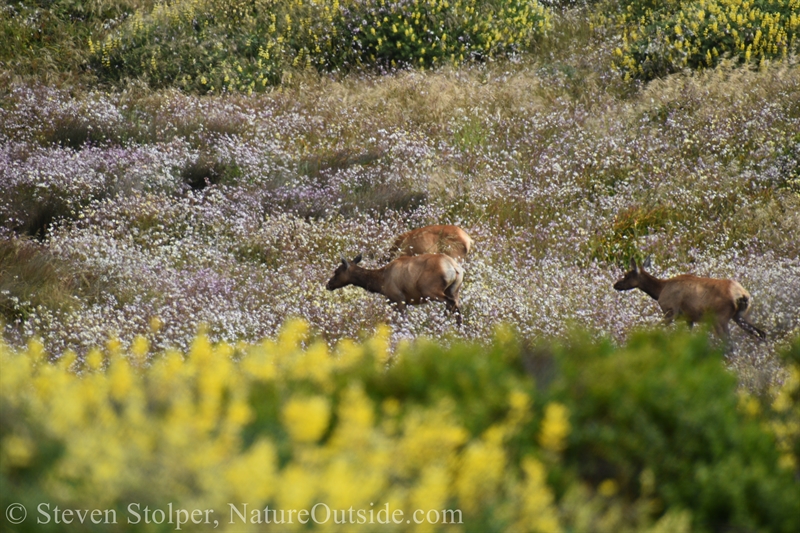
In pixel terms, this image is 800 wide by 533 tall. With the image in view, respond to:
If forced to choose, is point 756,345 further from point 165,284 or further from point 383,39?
point 383,39

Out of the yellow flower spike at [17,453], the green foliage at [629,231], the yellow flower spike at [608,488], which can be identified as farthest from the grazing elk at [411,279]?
the yellow flower spike at [17,453]

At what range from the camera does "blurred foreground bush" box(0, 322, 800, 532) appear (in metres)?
2.23

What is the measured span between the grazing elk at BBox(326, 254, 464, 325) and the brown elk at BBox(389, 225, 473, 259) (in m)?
0.60

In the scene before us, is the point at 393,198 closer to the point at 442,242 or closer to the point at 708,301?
the point at 442,242

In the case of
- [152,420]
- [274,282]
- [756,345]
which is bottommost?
[274,282]

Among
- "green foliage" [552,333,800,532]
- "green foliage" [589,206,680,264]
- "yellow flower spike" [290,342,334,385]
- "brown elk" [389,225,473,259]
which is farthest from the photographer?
"green foliage" [589,206,680,264]

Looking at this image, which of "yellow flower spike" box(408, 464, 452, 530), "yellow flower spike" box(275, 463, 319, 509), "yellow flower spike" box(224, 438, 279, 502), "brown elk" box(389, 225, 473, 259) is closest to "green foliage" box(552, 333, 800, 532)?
"yellow flower spike" box(408, 464, 452, 530)

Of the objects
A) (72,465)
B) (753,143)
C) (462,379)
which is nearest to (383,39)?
(753,143)

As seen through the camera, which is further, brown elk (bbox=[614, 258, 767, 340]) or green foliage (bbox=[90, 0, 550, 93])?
green foliage (bbox=[90, 0, 550, 93])

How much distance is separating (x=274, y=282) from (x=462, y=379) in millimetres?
5239

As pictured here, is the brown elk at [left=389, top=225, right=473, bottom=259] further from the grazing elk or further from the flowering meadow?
the grazing elk

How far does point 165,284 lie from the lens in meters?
8.09

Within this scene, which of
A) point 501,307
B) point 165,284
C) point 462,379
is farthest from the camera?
point 165,284

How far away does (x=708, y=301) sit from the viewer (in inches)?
270
